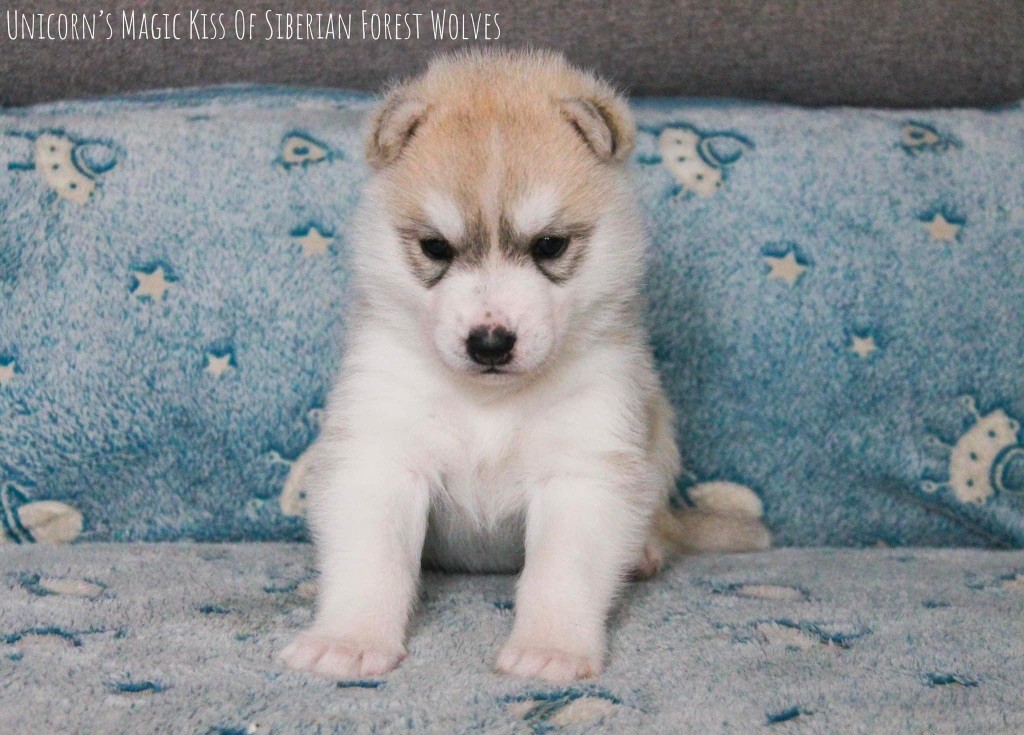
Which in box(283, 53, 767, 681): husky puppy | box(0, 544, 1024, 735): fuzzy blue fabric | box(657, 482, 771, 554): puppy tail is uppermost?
box(283, 53, 767, 681): husky puppy

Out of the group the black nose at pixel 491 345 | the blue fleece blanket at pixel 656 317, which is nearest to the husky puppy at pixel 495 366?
the black nose at pixel 491 345

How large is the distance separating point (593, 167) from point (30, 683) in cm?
130

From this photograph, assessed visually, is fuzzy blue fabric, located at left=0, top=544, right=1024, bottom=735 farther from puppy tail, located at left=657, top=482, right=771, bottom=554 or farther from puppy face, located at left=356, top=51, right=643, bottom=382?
puppy face, located at left=356, top=51, right=643, bottom=382

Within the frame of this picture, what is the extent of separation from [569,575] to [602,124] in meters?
0.85

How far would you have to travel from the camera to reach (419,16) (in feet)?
10.1

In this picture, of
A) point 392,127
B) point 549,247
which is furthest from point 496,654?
point 392,127

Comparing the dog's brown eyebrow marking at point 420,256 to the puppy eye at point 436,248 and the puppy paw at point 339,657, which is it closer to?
the puppy eye at point 436,248

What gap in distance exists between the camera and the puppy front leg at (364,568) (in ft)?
5.79

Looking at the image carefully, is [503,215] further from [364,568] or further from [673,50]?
[673,50]

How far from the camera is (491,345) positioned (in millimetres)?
1845

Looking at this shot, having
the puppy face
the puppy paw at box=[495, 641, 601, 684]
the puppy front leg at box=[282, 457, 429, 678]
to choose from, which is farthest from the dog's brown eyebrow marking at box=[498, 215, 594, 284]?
the puppy paw at box=[495, 641, 601, 684]

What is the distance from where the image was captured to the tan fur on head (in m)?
2.09

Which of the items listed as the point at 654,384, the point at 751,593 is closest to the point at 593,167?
the point at 654,384

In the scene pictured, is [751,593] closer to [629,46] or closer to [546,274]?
[546,274]
